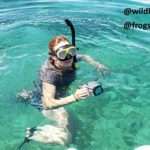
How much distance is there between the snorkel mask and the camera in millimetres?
7094

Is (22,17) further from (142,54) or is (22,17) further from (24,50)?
(142,54)

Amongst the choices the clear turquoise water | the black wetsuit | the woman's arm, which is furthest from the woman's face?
the clear turquoise water

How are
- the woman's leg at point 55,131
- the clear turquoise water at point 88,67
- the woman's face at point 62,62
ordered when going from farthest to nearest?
the clear turquoise water at point 88,67 < the woman's face at point 62,62 < the woman's leg at point 55,131

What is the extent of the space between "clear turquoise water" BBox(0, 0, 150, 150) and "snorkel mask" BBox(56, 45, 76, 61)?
1.40 meters

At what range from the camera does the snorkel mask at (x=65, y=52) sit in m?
7.09

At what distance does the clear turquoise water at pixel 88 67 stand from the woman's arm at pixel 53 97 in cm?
76

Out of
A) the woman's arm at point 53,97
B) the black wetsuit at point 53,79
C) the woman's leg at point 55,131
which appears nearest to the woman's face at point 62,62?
the black wetsuit at point 53,79

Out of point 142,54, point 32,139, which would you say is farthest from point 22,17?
point 32,139

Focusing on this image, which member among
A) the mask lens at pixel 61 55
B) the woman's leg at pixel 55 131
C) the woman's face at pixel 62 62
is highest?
the mask lens at pixel 61 55

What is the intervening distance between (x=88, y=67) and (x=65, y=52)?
9.17 ft

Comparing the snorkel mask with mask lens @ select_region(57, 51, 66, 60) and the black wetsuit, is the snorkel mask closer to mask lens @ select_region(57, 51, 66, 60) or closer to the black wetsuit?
mask lens @ select_region(57, 51, 66, 60)

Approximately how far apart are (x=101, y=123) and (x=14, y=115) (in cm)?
179

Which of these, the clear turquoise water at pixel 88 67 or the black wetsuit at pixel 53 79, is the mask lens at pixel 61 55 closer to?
the black wetsuit at pixel 53 79

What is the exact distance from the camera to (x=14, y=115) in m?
8.18
